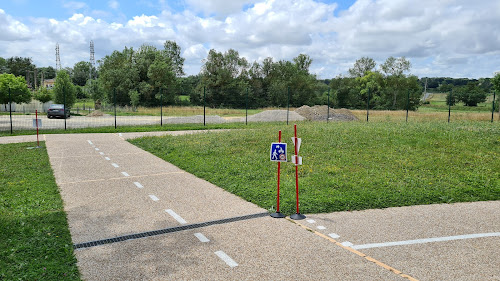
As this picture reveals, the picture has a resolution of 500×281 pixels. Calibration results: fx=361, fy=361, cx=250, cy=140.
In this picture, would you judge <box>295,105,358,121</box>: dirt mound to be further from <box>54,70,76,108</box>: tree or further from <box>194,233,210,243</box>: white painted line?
<box>54,70,76,108</box>: tree

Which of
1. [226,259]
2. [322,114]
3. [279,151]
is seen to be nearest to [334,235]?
[279,151]

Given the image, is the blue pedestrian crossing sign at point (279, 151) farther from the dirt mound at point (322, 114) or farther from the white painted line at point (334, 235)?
the dirt mound at point (322, 114)

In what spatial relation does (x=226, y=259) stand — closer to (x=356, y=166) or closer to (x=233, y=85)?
(x=356, y=166)

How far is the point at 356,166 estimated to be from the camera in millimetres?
10234

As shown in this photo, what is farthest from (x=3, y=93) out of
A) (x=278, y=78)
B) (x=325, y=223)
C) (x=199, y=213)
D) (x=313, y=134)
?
(x=278, y=78)

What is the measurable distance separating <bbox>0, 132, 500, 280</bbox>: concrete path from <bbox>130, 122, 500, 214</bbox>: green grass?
55 cm

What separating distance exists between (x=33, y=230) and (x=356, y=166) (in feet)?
26.0

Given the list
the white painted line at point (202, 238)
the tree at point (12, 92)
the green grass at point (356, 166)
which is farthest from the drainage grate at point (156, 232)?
the tree at point (12, 92)

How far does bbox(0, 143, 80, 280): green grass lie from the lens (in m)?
4.24

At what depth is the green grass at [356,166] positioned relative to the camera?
A: 760cm

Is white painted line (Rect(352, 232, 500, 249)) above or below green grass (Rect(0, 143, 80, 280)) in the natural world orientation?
below

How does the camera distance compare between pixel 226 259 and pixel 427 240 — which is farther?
pixel 427 240

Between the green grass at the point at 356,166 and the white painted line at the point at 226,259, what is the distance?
215 cm

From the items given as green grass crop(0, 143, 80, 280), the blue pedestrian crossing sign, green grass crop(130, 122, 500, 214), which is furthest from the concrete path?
the blue pedestrian crossing sign
